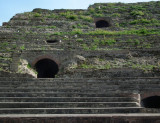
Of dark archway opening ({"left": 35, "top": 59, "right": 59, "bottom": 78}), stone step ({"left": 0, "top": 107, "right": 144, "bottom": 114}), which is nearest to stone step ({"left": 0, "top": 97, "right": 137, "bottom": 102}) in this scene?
stone step ({"left": 0, "top": 107, "right": 144, "bottom": 114})

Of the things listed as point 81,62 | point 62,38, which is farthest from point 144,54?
point 62,38

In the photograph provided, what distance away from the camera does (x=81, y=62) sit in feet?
41.6

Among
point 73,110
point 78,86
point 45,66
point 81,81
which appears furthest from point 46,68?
point 73,110

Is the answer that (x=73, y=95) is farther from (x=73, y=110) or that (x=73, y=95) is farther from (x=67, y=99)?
(x=73, y=110)

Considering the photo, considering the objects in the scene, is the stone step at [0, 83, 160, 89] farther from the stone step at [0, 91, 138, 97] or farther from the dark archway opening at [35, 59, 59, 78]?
the dark archway opening at [35, 59, 59, 78]

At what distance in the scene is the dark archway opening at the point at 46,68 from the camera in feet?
48.9

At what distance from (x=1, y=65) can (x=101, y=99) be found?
6.69 m

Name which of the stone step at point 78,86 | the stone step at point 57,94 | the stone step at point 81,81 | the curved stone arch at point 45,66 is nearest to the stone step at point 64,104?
the stone step at point 57,94

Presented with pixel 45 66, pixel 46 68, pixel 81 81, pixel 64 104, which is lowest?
pixel 64 104

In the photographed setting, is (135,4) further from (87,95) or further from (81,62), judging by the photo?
(87,95)

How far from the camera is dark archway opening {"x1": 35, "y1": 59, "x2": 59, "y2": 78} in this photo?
1491 cm

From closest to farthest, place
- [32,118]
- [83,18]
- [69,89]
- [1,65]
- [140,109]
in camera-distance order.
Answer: [32,118] → [140,109] → [69,89] → [1,65] → [83,18]

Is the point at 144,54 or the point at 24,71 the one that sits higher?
the point at 144,54

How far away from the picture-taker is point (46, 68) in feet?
52.3
